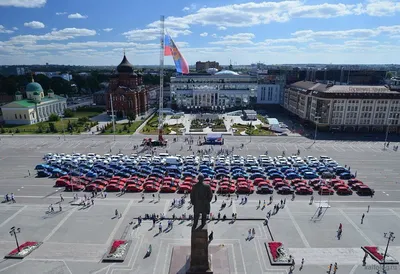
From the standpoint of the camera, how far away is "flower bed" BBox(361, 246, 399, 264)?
3045 centimetres

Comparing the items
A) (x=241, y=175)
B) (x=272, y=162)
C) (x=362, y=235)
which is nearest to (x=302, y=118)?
(x=272, y=162)

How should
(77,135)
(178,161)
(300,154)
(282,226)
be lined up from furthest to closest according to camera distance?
1. (77,135)
2. (300,154)
3. (178,161)
4. (282,226)

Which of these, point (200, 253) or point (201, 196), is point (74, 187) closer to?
point (200, 253)

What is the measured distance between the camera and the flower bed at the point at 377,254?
30452 mm

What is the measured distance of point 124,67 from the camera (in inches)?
4424

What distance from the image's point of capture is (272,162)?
6031 cm

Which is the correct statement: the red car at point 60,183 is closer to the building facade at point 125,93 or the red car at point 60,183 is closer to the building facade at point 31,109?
the building facade at point 125,93

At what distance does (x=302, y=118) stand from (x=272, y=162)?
49274 millimetres

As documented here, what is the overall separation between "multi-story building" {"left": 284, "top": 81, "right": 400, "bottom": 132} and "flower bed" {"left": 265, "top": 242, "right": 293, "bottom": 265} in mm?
64724

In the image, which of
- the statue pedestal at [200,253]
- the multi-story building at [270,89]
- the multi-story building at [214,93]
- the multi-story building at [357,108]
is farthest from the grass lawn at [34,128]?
the multi-story building at [270,89]

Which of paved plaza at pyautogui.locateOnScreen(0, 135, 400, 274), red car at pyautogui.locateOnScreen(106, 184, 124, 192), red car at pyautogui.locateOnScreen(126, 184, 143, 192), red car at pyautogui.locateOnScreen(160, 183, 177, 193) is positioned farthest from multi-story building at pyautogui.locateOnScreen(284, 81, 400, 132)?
red car at pyautogui.locateOnScreen(106, 184, 124, 192)

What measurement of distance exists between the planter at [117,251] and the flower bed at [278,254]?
1606 centimetres

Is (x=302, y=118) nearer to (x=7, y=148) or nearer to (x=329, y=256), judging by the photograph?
(x=329, y=256)

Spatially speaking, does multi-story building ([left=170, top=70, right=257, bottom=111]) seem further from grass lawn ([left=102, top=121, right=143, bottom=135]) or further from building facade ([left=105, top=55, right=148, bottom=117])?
grass lawn ([left=102, top=121, right=143, bottom=135])
